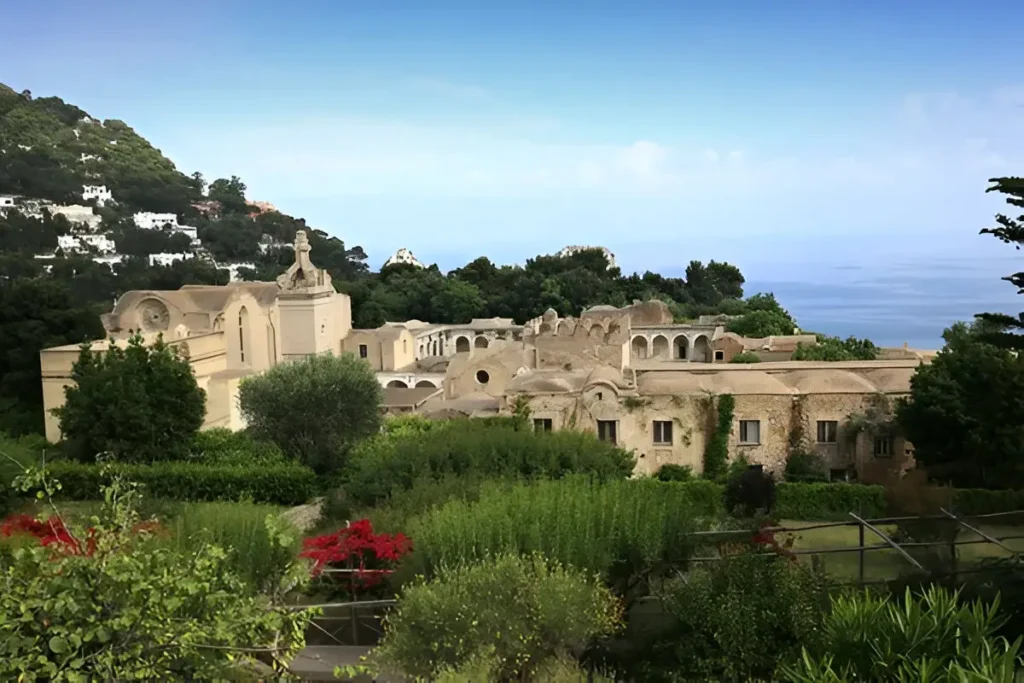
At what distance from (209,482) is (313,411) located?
3.62 m

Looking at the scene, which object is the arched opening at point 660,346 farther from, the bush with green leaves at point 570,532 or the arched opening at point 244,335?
the bush with green leaves at point 570,532

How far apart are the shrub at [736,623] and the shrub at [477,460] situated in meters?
5.91

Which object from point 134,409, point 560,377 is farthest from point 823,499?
point 134,409

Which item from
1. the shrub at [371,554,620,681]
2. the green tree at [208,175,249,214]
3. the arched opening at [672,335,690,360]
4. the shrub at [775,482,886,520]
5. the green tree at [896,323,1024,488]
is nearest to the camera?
the shrub at [371,554,620,681]

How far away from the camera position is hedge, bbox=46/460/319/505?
58.8 feet

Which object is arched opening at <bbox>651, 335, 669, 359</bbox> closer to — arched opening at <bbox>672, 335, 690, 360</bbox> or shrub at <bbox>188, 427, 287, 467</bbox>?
arched opening at <bbox>672, 335, 690, 360</bbox>

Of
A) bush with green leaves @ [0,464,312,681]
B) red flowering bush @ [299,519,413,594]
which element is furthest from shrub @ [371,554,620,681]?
bush with green leaves @ [0,464,312,681]

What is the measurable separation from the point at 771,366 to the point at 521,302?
41813 millimetres

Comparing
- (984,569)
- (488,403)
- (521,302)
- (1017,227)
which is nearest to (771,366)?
(488,403)

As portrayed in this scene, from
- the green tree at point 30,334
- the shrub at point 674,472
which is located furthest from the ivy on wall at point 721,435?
the green tree at point 30,334

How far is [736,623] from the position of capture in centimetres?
816

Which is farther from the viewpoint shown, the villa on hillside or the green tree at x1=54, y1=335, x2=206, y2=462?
the villa on hillside

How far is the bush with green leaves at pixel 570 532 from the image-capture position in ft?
32.9

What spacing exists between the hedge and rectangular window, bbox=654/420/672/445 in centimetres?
902
